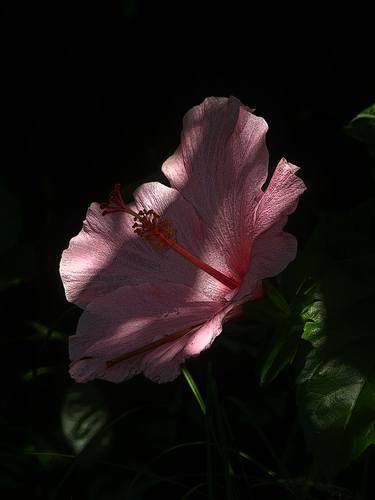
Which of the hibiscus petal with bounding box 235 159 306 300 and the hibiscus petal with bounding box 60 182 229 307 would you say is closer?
the hibiscus petal with bounding box 235 159 306 300

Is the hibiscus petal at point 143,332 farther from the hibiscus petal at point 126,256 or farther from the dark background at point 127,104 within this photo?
the dark background at point 127,104

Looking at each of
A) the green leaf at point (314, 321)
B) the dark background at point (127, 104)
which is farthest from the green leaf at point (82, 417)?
the green leaf at point (314, 321)

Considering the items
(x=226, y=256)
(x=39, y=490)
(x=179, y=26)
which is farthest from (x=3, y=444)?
(x=179, y=26)

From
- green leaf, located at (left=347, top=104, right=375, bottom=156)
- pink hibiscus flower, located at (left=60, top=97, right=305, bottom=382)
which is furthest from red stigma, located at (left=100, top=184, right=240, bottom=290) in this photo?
green leaf, located at (left=347, top=104, right=375, bottom=156)

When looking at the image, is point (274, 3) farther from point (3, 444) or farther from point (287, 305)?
point (3, 444)

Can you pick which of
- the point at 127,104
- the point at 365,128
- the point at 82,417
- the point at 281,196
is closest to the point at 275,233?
the point at 281,196

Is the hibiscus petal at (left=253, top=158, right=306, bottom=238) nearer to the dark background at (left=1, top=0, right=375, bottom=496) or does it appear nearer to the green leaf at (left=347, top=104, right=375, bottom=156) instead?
the green leaf at (left=347, top=104, right=375, bottom=156)
